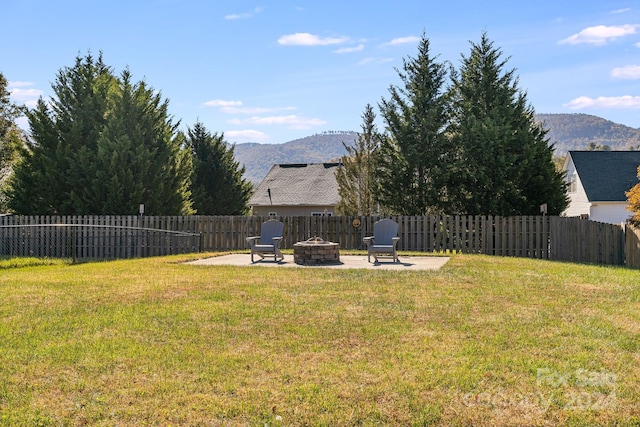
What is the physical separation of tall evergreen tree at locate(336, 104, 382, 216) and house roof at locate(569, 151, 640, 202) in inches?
457

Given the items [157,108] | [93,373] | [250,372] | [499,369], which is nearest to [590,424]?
[499,369]

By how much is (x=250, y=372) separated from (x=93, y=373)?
1.36 meters

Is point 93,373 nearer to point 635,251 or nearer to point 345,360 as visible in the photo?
point 345,360

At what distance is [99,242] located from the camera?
2066 cm

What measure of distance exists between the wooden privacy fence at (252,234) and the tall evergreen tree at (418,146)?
161 inches

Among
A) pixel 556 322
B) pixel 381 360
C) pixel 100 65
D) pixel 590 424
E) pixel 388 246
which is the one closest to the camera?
pixel 590 424

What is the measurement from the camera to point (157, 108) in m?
25.5

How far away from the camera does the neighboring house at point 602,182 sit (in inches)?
1151

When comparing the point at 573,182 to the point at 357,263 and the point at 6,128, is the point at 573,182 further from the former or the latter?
the point at 6,128

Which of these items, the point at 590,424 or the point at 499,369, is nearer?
the point at 590,424

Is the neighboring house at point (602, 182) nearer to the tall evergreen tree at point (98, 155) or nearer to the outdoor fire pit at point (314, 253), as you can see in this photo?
the outdoor fire pit at point (314, 253)

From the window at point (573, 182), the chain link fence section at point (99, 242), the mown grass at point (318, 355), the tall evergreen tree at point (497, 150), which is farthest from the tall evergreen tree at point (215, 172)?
the mown grass at point (318, 355)

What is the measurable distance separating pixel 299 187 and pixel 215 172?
9.58 meters

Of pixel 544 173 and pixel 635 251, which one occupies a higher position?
pixel 544 173
